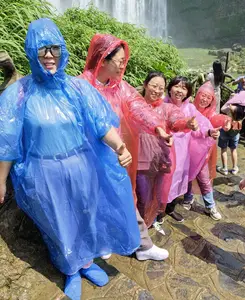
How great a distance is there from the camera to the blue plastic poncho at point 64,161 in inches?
62.2

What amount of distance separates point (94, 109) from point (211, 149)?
178 centimetres

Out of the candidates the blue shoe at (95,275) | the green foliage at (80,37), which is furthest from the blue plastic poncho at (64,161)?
the green foliage at (80,37)

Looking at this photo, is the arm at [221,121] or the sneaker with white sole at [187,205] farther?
the sneaker with white sole at [187,205]

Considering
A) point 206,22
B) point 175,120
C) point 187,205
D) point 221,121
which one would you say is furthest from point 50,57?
point 206,22

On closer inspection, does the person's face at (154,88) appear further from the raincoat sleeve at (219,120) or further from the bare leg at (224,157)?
the bare leg at (224,157)

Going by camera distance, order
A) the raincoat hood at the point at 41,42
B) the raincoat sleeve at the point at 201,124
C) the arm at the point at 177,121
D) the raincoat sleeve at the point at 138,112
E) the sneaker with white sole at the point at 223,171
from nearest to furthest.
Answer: the raincoat hood at the point at 41,42 < the raincoat sleeve at the point at 138,112 < the arm at the point at 177,121 < the raincoat sleeve at the point at 201,124 < the sneaker with white sole at the point at 223,171

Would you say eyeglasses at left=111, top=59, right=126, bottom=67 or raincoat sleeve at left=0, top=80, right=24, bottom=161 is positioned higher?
eyeglasses at left=111, top=59, right=126, bottom=67

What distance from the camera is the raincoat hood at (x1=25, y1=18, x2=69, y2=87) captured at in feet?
4.89

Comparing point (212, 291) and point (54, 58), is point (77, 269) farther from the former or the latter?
point (54, 58)

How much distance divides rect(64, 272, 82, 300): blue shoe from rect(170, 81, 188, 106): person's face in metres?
1.68

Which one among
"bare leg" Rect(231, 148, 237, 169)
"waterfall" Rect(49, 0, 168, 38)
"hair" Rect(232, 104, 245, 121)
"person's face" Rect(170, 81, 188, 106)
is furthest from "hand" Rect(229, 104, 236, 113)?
"waterfall" Rect(49, 0, 168, 38)

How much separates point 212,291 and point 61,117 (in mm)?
1716

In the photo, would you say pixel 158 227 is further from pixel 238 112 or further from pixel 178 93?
pixel 238 112

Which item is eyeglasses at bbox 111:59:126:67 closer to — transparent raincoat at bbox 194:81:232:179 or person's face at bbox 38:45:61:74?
A: person's face at bbox 38:45:61:74
